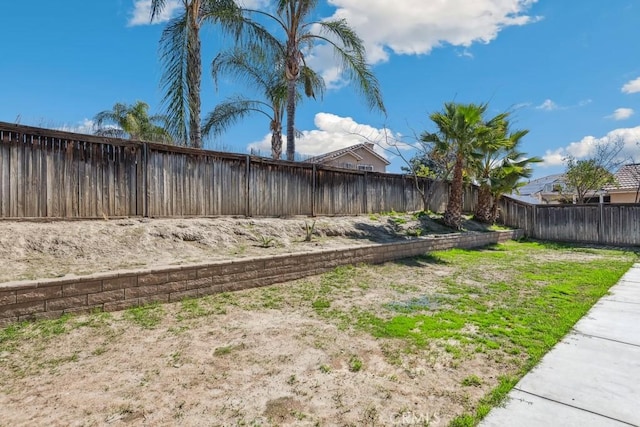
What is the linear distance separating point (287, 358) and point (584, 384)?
2.47m

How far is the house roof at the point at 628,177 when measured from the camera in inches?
682

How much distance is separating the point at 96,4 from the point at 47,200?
5.15m

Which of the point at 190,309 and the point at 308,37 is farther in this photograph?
the point at 308,37

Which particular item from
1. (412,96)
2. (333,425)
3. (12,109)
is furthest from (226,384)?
(412,96)

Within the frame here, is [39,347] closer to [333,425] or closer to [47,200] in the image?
[333,425]

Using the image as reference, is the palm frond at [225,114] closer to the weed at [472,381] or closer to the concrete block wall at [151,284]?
the concrete block wall at [151,284]

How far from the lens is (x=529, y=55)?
37.3 ft

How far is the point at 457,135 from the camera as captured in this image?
10.8 metres

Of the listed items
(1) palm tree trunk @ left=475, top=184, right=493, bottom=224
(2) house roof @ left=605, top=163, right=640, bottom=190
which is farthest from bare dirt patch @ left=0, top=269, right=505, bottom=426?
(2) house roof @ left=605, top=163, right=640, bottom=190

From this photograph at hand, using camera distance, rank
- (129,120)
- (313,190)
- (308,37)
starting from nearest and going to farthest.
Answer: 1. (313,190)
2. (308,37)
3. (129,120)

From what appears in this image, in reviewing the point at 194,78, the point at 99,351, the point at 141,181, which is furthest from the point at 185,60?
the point at 99,351

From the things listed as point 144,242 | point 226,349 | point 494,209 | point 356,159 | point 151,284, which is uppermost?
point 356,159

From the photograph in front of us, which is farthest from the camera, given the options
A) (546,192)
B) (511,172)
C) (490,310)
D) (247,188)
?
(546,192)

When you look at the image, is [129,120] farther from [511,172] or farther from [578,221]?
[578,221]
